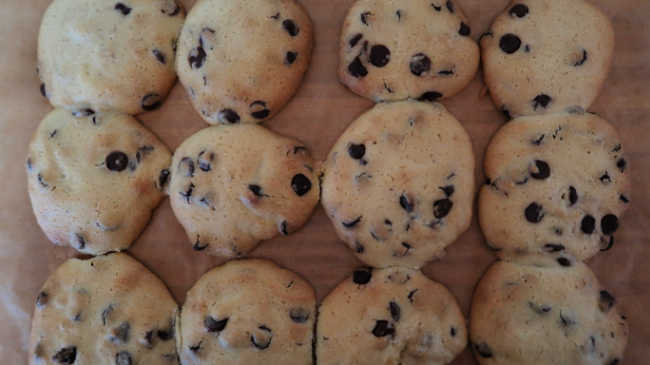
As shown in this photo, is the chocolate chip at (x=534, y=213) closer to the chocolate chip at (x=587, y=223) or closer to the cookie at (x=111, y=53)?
the chocolate chip at (x=587, y=223)

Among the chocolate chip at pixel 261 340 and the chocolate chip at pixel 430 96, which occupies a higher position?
the chocolate chip at pixel 430 96

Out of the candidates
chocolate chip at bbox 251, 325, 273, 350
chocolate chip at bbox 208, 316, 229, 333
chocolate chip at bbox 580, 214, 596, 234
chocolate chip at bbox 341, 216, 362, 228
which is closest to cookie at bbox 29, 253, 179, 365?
chocolate chip at bbox 208, 316, 229, 333

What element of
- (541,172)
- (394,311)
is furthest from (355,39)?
(394,311)

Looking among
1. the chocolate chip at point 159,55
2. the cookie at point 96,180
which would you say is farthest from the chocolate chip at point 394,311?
the chocolate chip at point 159,55

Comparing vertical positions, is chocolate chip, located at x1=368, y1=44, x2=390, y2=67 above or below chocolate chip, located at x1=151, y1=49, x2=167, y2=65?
above

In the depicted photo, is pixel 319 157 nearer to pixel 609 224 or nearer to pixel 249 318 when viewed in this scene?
pixel 249 318

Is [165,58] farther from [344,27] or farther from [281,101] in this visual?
[344,27]

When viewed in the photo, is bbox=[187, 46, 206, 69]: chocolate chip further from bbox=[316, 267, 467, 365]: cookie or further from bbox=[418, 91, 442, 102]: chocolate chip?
bbox=[316, 267, 467, 365]: cookie
